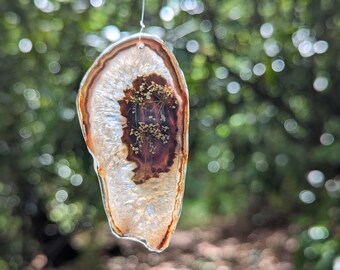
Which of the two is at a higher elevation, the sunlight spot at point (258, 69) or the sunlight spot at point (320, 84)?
the sunlight spot at point (258, 69)

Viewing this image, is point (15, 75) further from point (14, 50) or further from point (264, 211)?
point (264, 211)

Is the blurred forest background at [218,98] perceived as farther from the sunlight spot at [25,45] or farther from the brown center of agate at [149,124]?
the brown center of agate at [149,124]

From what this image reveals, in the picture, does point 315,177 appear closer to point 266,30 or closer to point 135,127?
point 266,30

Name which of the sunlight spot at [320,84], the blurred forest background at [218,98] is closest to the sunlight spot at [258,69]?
the blurred forest background at [218,98]

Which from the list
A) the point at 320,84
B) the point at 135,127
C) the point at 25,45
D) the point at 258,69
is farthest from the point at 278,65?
the point at 135,127

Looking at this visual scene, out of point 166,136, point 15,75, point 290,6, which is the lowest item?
point 15,75

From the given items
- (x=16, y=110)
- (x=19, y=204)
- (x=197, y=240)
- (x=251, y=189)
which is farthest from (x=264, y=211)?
(x=16, y=110)

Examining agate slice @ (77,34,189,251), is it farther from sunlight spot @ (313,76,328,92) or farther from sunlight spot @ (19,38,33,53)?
sunlight spot @ (313,76,328,92)

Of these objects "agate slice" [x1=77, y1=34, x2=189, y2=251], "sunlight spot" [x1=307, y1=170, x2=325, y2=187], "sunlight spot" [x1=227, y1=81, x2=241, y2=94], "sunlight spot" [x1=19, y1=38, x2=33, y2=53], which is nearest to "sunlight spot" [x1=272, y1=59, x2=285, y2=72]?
"sunlight spot" [x1=227, y1=81, x2=241, y2=94]
